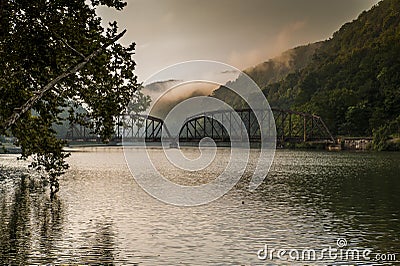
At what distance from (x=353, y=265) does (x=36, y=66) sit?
1582cm

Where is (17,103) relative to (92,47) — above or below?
below

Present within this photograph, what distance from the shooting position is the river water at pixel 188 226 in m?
26.5

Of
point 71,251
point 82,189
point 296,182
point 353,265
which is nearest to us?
point 353,265

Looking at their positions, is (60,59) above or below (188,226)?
above

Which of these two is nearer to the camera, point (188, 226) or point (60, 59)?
point (60, 59)

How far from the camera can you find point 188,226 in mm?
35062

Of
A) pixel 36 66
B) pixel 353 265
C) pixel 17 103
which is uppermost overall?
pixel 36 66

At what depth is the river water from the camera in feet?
86.9

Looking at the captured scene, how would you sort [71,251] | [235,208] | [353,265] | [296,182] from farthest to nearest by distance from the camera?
[296,182] → [235,208] → [71,251] → [353,265]

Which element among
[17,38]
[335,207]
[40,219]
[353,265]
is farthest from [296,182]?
[17,38]

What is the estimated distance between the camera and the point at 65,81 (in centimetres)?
2845

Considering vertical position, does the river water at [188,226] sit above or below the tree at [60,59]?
below

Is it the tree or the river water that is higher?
the tree

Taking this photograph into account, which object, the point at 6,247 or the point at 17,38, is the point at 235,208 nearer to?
the point at 6,247
